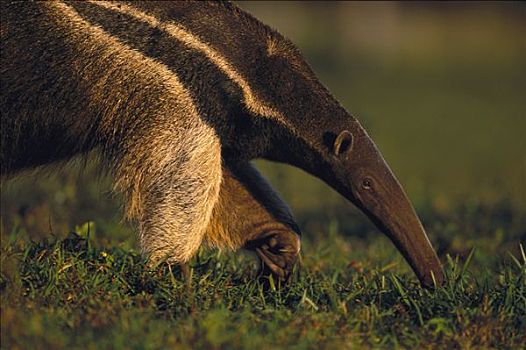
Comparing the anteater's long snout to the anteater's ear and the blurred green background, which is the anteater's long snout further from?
the blurred green background

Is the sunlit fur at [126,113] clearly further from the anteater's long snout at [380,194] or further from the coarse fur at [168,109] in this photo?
the anteater's long snout at [380,194]

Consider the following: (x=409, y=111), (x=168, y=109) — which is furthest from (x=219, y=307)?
(x=409, y=111)

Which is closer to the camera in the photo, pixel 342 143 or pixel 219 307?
pixel 219 307

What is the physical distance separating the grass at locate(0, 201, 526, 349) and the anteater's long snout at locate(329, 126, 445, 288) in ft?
0.79

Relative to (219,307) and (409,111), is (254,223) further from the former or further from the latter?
(409,111)

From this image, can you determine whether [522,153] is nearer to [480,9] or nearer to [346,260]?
[346,260]

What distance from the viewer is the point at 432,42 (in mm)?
35375

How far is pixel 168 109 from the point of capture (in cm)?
562

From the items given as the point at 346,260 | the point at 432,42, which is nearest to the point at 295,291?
the point at 346,260

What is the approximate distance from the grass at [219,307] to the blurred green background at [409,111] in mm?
609

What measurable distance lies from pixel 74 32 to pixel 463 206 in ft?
15.3

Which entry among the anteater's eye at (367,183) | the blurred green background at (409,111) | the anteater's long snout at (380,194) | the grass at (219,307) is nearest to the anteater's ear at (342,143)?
the anteater's long snout at (380,194)

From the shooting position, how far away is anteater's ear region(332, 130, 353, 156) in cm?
581

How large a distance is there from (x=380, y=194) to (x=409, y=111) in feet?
51.4
